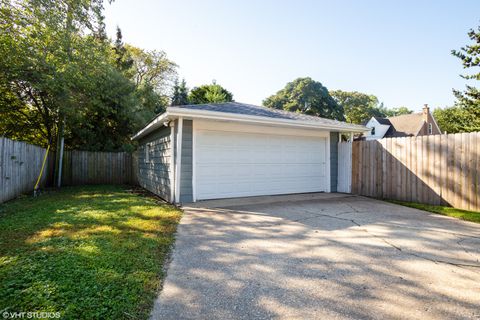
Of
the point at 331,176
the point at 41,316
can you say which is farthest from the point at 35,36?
the point at 331,176

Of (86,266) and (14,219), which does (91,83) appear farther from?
(86,266)

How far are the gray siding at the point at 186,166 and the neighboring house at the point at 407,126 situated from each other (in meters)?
19.9

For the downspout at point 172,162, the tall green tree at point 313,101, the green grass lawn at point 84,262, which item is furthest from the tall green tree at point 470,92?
the tall green tree at point 313,101

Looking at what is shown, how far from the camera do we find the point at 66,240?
10.5 ft

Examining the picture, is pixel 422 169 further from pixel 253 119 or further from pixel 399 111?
pixel 399 111

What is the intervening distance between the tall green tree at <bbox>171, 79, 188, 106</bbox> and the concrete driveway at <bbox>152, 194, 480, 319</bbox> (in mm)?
17396

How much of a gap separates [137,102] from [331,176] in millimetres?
12029

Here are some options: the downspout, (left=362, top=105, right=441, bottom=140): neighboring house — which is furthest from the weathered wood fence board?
(left=362, top=105, right=441, bottom=140): neighboring house

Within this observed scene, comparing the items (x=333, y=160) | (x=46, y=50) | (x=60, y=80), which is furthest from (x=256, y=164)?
(x=46, y=50)

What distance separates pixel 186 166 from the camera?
5941mm

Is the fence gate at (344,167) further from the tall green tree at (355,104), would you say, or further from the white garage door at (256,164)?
the tall green tree at (355,104)

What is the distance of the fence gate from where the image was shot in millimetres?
7809

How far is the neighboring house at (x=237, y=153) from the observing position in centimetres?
595

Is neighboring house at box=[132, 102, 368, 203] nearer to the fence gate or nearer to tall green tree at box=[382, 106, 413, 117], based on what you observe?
the fence gate
